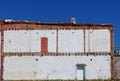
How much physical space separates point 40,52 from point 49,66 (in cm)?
205

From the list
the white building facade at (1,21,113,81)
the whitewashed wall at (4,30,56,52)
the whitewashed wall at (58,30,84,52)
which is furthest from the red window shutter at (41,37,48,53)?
the whitewashed wall at (58,30,84,52)

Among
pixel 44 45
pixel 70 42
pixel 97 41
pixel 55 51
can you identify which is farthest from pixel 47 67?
pixel 97 41

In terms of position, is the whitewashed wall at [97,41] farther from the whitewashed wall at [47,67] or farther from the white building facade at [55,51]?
the whitewashed wall at [47,67]

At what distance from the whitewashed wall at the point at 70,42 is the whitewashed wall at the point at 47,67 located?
991 mm

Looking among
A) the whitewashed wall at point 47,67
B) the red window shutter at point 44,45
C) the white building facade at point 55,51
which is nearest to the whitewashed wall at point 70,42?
the white building facade at point 55,51

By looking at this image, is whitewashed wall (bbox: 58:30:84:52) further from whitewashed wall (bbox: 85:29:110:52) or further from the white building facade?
whitewashed wall (bbox: 85:29:110:52)

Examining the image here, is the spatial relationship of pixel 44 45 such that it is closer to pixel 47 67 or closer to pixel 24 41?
pixel 24 41

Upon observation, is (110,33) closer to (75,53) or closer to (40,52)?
(75,53)

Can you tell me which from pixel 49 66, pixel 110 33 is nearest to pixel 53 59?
pixel 49 66

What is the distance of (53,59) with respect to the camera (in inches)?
1897

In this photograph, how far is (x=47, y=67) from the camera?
157 ft

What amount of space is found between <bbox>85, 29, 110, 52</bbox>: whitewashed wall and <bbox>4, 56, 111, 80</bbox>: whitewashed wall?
4.62 ft

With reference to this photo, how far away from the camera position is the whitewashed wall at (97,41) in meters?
48.6

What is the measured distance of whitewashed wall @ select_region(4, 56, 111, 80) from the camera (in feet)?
157
